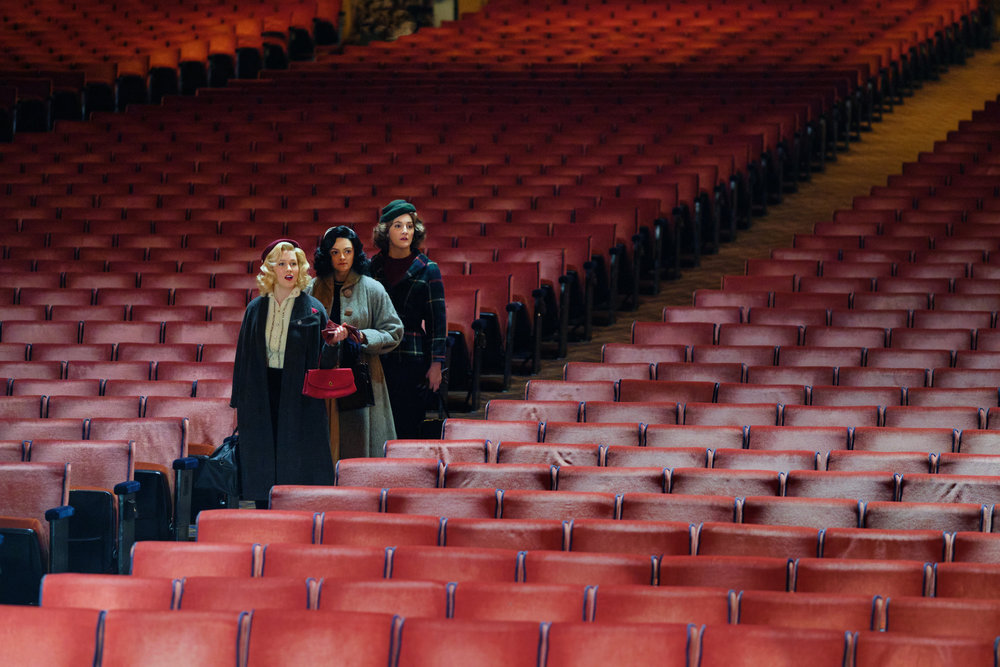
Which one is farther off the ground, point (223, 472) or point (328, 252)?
point (328, 252)

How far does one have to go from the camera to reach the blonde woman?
1.28 m

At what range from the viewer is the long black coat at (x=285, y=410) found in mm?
1274

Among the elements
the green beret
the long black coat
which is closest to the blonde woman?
the long black coat

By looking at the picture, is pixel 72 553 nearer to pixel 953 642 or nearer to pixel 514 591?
pixel 514 591

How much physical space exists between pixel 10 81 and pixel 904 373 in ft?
9.55

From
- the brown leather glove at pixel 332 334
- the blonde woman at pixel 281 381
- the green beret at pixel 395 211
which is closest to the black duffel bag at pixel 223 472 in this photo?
the blonde woman at pixel 281 381

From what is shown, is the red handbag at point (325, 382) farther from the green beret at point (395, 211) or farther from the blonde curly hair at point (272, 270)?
the green beret at point (395, 211)

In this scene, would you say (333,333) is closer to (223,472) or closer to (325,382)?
(325,382)

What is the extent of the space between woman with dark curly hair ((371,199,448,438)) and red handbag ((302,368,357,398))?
0.67ft

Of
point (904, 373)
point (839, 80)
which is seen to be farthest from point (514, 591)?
point (839, 80)

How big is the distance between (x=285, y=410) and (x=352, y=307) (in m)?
0.16

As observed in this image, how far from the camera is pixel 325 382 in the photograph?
4.14ft

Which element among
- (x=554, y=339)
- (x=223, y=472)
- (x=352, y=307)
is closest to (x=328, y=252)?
(x=352, y=307)

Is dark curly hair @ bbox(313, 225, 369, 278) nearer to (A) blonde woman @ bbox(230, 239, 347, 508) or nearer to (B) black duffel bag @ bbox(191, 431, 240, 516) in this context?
(A) blonde woman @ bbox(230, 239, 347, 508)
